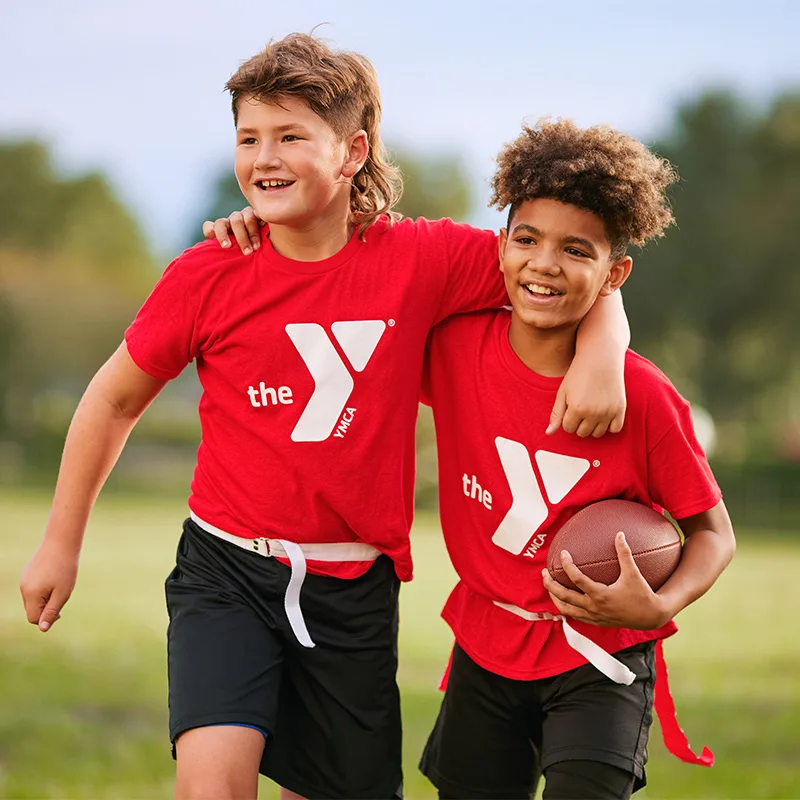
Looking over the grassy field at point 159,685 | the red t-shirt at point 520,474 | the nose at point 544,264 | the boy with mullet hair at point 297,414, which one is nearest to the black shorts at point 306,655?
the boy with mullet hair at point 297,414

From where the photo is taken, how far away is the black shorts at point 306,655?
2.82 metres

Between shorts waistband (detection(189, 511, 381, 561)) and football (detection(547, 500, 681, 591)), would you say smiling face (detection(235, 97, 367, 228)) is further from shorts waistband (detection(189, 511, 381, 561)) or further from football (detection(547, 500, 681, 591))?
football (detection(547, 500, 681, 591))

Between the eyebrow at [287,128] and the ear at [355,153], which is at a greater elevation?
the eyebrow at [287,128]

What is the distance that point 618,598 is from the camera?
107 inches

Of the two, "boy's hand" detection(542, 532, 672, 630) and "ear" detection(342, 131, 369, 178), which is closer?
"boy's hand" detection(542, 532, 672, 630)

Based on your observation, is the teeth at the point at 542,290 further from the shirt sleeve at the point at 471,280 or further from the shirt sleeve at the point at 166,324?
the shirt sleeve at the point at 166,324

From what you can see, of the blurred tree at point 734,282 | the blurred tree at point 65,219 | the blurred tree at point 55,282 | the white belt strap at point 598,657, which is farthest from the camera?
the blurred tree at point 65,219

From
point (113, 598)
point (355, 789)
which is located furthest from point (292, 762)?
point (113, 598)

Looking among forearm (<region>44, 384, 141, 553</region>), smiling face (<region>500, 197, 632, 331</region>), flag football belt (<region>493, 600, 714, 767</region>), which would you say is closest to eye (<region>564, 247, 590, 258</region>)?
smiling face (<region>500, 197, 632, 331</region>)

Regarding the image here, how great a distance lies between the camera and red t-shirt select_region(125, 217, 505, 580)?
2.88 metres

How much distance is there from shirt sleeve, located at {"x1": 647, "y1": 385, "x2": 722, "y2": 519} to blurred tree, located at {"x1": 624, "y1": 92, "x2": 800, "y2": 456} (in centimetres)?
2701

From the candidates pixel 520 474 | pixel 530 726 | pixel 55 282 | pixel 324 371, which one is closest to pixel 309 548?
pixel 324 371

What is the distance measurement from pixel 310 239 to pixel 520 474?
30.4 inches

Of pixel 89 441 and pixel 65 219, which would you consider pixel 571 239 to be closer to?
pixel 89 441
